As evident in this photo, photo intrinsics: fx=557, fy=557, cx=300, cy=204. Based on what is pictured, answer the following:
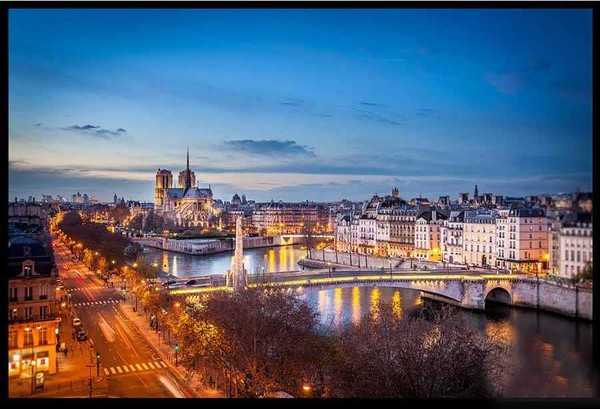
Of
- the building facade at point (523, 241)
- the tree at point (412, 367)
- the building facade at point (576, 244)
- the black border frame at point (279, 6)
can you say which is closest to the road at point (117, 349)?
the tree at point (412, 367)

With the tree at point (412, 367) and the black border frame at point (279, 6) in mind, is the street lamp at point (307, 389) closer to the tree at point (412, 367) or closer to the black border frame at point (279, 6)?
the tree at point (412, 367)

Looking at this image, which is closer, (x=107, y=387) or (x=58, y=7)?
(x=58, y=7)

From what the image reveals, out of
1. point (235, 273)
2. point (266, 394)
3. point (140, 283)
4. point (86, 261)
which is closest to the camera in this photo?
point (266, 394)

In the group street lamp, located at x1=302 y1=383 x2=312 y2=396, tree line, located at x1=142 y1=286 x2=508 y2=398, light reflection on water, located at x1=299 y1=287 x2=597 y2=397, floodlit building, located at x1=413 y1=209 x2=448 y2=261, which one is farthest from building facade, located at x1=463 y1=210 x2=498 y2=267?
street lamp, located at x1=302 y1=383 x2=312 y2=396

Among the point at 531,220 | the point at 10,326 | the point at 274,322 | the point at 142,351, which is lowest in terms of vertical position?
the point at 142,351

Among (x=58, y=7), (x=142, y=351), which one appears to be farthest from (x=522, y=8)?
(x=142, y=351)
